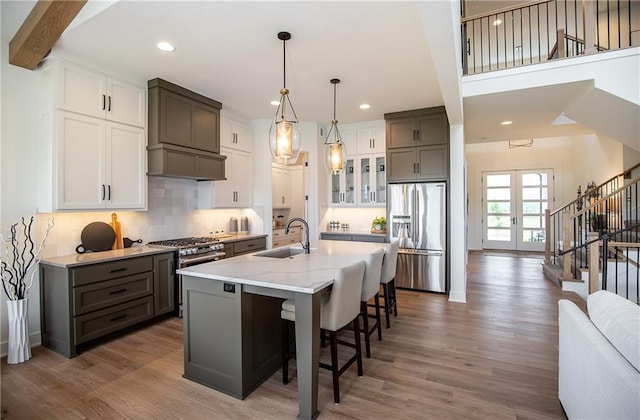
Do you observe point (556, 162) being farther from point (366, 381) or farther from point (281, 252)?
point (366, 381)

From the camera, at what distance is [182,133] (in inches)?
152

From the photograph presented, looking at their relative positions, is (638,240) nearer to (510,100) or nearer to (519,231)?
(510,100)

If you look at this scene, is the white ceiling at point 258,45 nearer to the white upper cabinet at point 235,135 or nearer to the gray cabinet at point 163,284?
the white upper cabinet at point 235,135

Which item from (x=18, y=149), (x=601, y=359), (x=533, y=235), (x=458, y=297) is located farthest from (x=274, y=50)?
(x=533, y=235)

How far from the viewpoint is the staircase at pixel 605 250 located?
4.08 metres

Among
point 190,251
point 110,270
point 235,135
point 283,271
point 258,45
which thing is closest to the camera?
point 283,271

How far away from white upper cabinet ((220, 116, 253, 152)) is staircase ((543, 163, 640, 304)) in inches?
195

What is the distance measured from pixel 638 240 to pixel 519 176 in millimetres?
4159

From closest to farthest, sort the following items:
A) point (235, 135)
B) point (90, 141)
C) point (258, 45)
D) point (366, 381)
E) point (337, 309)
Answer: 1. point (337, 309)
2. point (366, 381)
3. point (258, 45)
4. point (90, 141)
5. point (235, 135)

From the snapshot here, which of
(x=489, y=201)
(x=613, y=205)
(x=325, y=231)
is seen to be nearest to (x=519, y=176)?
(x=489, y=201)

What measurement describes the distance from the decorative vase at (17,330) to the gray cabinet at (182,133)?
1.72 meters

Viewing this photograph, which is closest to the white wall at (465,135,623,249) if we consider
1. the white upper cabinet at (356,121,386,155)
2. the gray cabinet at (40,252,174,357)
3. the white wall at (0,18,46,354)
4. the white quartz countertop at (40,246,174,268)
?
the white upper cabinet at (356,121,386,155)

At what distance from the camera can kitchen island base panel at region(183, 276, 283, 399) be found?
2115 millimetres

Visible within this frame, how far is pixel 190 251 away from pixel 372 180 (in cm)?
317
